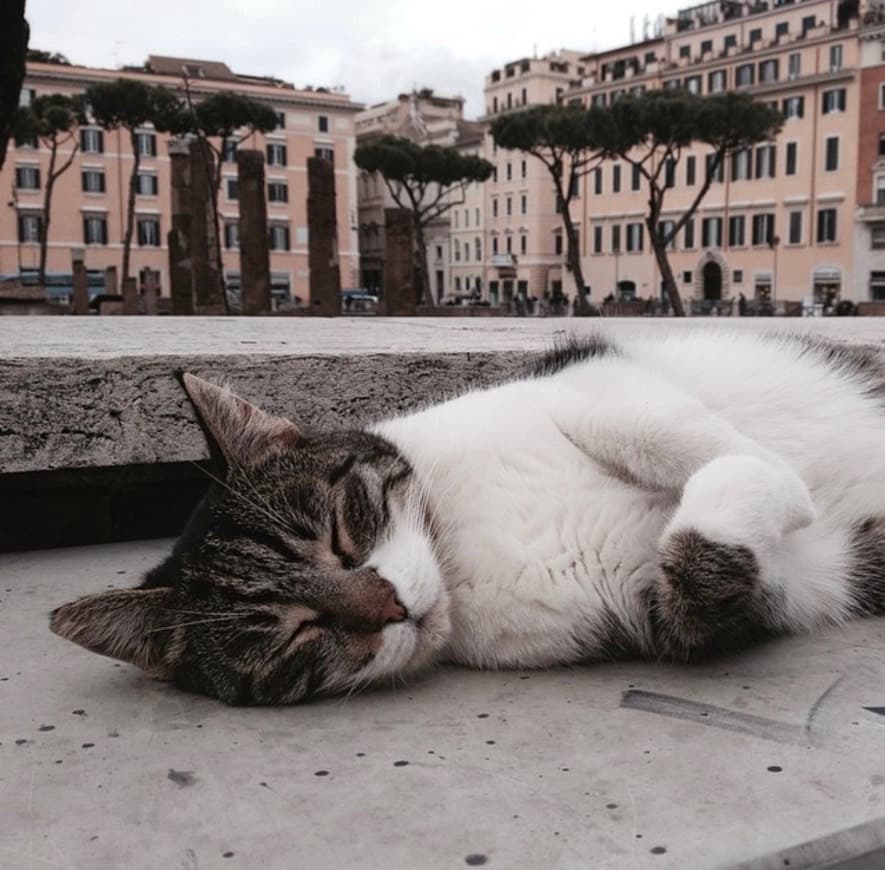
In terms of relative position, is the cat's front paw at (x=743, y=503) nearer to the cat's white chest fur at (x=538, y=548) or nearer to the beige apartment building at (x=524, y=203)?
the cat's white chest fur at (x=538, y=548)

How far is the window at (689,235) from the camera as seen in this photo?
184ft

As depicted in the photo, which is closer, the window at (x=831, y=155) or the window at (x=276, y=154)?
the window at (x=831, y=155)

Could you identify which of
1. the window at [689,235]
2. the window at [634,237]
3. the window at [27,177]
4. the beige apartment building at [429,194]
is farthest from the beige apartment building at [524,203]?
the window at [27,177]

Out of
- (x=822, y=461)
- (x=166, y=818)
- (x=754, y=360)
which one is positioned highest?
(x=754, y=360)

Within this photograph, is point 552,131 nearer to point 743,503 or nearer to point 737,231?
point 737,231

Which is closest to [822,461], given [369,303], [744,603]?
[744,603]

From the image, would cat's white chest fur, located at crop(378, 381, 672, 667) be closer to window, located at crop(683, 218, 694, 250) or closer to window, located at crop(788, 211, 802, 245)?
window, located at crop(788, 211, 802, 245)

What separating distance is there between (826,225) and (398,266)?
37.5 m

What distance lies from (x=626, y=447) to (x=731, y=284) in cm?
5558

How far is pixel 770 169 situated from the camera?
52312 mm

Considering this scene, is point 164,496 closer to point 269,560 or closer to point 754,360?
A: point 269,560

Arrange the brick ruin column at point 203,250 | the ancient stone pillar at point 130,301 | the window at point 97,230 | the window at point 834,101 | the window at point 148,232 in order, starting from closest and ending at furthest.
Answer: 1. the brick ruin column at point 203,250
2. the ancient stone pillar at point 130,301
3. the window at point 834,101
4. the window at point 97,230
5. the window at point 148,232

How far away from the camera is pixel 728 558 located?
1720mm

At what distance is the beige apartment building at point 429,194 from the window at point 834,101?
30746 mm
